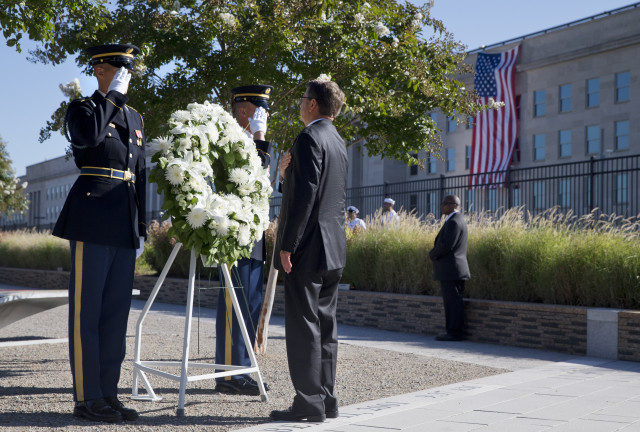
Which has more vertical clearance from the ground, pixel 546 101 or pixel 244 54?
pixel 546 101

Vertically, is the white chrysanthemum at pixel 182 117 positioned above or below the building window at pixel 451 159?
below

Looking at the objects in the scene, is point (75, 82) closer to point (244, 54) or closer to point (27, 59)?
point (27, 59)

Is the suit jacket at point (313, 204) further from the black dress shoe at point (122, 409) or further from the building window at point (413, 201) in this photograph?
the building window at point (413, 201)

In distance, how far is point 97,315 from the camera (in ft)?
15.6

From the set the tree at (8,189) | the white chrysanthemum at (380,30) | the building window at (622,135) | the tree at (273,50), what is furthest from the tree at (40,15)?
the building window at (622,135)

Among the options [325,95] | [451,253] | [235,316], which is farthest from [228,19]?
[235,316]

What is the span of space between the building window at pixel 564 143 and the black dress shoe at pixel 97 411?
145ft

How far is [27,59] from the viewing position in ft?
35.2

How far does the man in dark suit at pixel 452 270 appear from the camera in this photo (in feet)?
30.5

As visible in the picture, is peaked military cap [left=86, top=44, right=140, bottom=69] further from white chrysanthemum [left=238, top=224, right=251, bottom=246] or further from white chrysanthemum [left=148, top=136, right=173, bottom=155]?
white chrysanthemum [left=238, top=224, right=251, bottom=246]

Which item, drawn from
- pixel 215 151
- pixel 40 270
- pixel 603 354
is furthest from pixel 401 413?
pixel 40 270

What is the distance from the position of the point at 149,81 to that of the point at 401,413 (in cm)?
655

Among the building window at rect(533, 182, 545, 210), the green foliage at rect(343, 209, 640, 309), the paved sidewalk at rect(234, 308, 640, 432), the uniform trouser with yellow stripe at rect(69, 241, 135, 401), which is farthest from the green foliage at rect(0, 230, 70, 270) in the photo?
the uniform trouser with yellow stripe at rect(69, 241, 135, 401)

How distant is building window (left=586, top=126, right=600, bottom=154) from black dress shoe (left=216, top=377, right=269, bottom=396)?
41.8m
